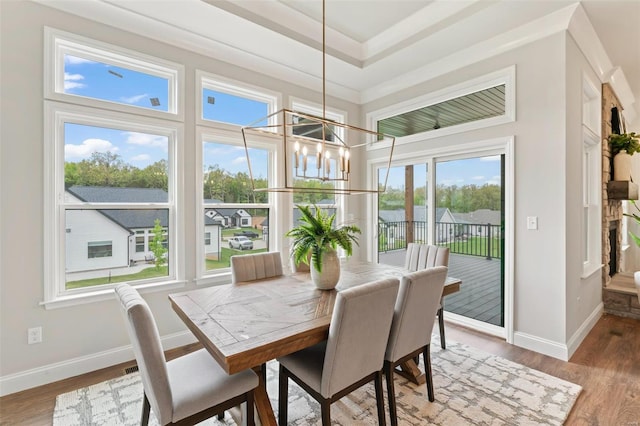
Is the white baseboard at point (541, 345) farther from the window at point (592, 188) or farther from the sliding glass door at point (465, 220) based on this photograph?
the window at point (592, 188)

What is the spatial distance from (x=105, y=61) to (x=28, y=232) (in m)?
1.61

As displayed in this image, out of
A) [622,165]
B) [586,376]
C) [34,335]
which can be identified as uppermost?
→ [622,165]

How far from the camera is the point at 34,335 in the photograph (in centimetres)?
241

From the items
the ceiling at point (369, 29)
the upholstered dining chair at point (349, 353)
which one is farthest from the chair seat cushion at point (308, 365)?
the ceiling at point (369, 29)

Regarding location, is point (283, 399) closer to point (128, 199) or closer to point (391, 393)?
point (391, 393)

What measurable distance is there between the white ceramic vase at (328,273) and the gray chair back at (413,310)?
0.54 metres

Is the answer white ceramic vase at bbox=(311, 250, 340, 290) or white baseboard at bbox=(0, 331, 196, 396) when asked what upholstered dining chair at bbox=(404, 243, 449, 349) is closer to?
white ceramic vase at bbox=(311, 250, 340, 290)

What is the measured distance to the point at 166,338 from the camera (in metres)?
3.03

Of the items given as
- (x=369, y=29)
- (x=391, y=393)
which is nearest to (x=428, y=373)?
(x=391, y=393)

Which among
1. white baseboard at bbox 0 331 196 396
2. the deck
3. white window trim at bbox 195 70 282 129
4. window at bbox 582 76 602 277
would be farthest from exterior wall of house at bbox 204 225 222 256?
window at bbox 582 76 602 277

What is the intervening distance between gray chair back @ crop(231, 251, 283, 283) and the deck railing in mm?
2148

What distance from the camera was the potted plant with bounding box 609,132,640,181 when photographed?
3996 millimetres

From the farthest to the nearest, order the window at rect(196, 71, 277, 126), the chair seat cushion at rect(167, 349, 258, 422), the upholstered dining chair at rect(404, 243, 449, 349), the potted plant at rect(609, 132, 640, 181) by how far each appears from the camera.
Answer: the potted plant at rect(609, 132, 640, 181), the window at rect(196, 71, 277, 126), the upholstered dining chair at rect(404, 243, 449, 349), the chair seat cushion at rect(167, 349, 258, 422)

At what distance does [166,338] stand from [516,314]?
3518 millimetres
